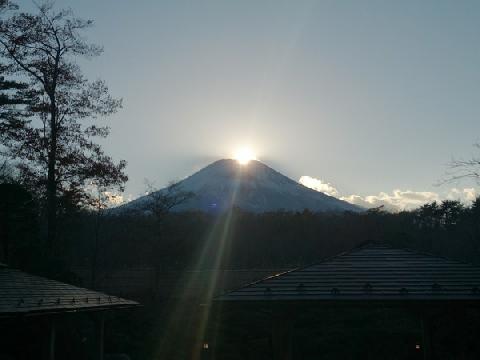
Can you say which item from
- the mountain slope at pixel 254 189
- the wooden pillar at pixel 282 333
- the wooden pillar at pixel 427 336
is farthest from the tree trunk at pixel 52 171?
the mountain slope at pixel 254 189

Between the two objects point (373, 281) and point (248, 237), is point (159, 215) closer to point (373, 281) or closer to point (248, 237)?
point (248, 237)

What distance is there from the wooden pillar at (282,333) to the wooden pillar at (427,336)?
2696 mm

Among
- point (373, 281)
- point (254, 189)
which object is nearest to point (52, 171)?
point (373, 281)

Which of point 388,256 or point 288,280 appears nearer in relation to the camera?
point 288,280

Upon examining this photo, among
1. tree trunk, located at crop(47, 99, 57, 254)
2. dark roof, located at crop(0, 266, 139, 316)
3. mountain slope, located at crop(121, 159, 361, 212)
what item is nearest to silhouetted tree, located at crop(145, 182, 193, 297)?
tree trunk, located at crop(47, 99, 57, 254)

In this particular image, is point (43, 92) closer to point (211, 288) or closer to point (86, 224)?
point (211, 288)

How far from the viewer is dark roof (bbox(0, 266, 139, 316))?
866cm

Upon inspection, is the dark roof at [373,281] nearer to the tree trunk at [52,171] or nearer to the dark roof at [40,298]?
the dark roof at [40,298]

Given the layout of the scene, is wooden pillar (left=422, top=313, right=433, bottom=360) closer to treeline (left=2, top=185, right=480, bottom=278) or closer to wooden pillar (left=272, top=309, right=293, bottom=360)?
wooden pillar (left=272, top=309, right=293, bottom=360)

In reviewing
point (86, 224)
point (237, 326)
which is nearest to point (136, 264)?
point (86, 224)

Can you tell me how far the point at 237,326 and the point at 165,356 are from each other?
16.3 feet

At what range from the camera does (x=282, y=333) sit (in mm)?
8984

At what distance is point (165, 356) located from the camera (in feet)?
63.5

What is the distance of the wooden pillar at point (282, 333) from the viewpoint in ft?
28.9
